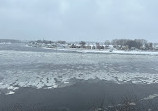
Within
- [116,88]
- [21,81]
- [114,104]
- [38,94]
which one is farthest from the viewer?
[21,81]

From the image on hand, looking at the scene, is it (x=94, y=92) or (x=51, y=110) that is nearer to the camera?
(x=51, y=110)

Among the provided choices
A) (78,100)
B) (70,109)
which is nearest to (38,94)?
(78,100)

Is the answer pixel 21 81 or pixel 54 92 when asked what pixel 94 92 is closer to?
pixel 54 92

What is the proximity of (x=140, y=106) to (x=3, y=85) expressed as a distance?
1060 centimetres

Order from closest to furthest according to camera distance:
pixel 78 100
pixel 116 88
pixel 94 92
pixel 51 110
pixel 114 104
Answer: pixel 51 110, pixel 114 104, pixel 78 100, pixel 94 92, pixel 116 88

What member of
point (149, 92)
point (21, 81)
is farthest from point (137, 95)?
point (21, 81)

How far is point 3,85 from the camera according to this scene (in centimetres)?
1912

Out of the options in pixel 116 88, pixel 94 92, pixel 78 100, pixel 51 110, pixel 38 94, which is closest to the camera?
pixel 51 110

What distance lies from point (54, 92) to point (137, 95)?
5712 millimetres

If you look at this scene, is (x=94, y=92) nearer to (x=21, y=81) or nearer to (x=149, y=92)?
(x=149, y=92)

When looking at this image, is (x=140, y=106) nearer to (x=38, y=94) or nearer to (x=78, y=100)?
(x=78, y=100)

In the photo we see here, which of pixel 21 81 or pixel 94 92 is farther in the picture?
pixel 21 81

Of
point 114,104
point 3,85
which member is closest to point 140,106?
point 114,104

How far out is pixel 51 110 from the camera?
13.0 metres
